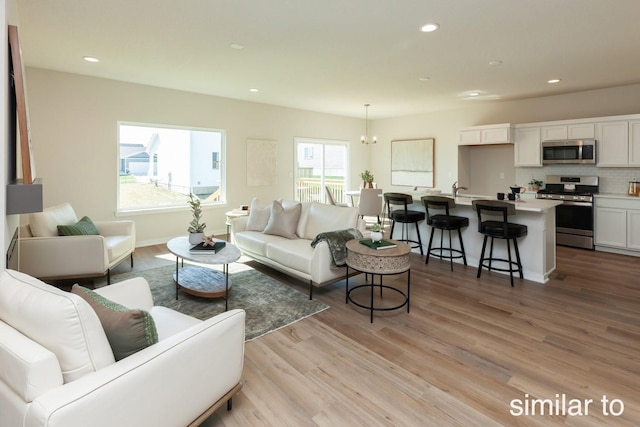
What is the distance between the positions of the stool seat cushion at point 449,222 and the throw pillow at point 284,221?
1.81 m

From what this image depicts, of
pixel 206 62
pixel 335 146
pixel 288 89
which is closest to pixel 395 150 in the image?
pixel 335 146

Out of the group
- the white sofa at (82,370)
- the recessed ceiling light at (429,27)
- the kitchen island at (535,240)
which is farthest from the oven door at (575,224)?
the white sofa at (82,370)

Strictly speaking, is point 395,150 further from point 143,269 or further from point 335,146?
point 143,269

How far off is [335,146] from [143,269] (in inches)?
226

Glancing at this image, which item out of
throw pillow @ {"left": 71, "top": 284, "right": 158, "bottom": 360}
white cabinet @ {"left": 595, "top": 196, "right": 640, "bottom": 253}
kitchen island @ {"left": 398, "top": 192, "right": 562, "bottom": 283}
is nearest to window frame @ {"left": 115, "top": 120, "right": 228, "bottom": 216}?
kitchen island @ {"left": 398, "top": 192, "right": 562, "bottom": 283}

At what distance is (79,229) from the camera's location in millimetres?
3955

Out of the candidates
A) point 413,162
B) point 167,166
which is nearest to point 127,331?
point 167,166

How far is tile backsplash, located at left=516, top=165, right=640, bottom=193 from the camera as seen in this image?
5.68 metres

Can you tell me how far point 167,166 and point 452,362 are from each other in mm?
5707

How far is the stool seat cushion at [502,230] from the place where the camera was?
4.03 meters

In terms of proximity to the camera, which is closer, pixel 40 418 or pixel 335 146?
pixel 40 418

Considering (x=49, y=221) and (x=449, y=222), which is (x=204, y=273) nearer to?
(x=49, y=221)

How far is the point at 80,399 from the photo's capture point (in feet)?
3.82

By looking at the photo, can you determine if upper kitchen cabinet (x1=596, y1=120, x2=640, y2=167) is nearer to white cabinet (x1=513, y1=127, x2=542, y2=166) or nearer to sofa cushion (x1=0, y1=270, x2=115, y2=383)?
white cabinet (x1=513, y1=127, x2=542, y2=166)
